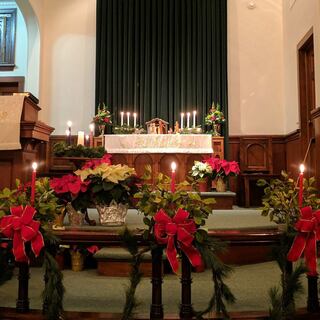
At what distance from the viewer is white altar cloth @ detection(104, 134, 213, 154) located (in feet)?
18.4

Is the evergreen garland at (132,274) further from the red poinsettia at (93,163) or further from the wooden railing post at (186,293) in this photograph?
the red poinsettia at (93,163)

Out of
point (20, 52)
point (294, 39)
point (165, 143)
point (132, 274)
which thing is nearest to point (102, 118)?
point (165, 143)

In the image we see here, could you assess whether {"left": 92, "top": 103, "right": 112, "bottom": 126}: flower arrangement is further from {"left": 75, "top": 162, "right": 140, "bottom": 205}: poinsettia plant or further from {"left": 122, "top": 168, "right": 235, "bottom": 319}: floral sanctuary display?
{"left": 122, "top": 168, "right": 235, "bottom": 319}: floral sanctuary display

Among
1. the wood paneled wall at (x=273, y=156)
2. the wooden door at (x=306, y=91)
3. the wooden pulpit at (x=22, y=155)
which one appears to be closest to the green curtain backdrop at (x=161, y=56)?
the wood paneled wall at (x=273, y=156)

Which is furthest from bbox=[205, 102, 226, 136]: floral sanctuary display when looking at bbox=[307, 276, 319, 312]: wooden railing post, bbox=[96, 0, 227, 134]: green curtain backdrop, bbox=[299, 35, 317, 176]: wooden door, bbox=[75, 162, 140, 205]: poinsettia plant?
bbox=[307, 276, 319, 312]: wooden railing post

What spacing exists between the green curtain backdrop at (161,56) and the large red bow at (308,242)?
5466 millimetres

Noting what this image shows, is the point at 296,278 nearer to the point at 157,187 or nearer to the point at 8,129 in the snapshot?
the point at 157,187

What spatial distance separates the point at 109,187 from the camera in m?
2.44

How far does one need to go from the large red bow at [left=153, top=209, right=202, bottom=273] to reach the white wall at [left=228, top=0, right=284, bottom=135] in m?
5.66

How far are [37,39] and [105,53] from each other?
1303mm

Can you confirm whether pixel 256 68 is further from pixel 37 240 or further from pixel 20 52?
pixel 37 240

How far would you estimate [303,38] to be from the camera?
5.60 metres

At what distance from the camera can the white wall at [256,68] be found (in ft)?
22.4

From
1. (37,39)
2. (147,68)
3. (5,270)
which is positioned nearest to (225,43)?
(147,68)
